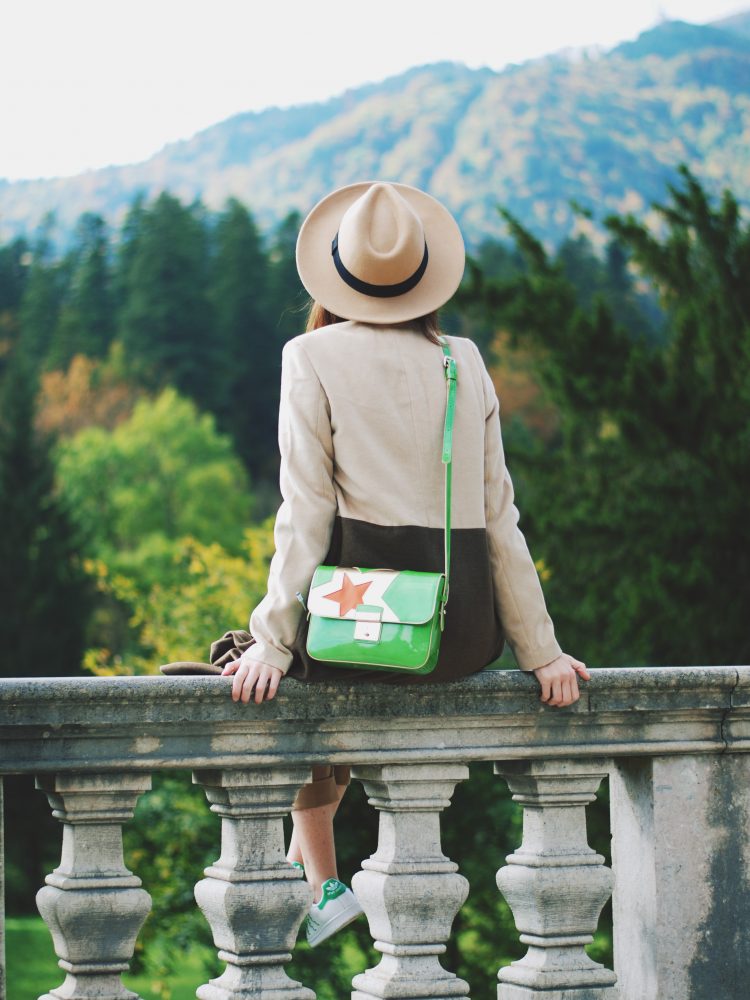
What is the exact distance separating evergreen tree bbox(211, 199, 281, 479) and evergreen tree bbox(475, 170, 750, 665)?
1940 inches

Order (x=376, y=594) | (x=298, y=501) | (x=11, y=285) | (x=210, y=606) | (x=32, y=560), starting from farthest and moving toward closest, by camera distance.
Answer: (x=11, y=285) < (x=32, y=560) < (x=210, y=606) < (x=298, y=501) < (x=376, y=594)

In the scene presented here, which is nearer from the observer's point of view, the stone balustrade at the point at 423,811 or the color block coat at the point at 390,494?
the stone balustrade at the point at 423,811

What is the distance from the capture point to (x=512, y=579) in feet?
10.6

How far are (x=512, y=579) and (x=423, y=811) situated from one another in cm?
57

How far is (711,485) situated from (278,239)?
6691 cm

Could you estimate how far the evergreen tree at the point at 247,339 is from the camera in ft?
220

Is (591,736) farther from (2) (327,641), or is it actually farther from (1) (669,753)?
(2) (327,641)

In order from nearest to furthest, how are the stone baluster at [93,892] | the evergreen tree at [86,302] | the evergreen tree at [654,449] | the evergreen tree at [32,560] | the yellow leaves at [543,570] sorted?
the stone baluster at [93,892] < the evergreen tree at [654,449] < the yellow leaves at [543,570] < the evergreen tree at [32,560] < the evergreen tree at [86,302]

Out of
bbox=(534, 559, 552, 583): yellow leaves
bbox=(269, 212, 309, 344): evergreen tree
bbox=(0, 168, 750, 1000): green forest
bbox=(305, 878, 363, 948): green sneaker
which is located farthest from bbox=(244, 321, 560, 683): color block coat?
bbox=(269, 212, 309, 344): evergreen tree

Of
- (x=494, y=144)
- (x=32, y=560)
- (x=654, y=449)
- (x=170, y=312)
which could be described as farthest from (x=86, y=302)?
(x=494, y=144)

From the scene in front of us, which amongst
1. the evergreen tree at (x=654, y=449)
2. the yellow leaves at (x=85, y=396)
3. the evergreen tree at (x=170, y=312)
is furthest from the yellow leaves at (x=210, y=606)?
the evergreen tree at (x=170, y=312)

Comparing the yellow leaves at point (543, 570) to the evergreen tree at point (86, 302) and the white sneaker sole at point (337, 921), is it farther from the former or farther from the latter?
the evergreen tree at point (86, 302)

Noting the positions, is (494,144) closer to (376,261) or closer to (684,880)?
(376,261)

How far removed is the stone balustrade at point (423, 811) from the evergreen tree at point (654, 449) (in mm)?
10866
